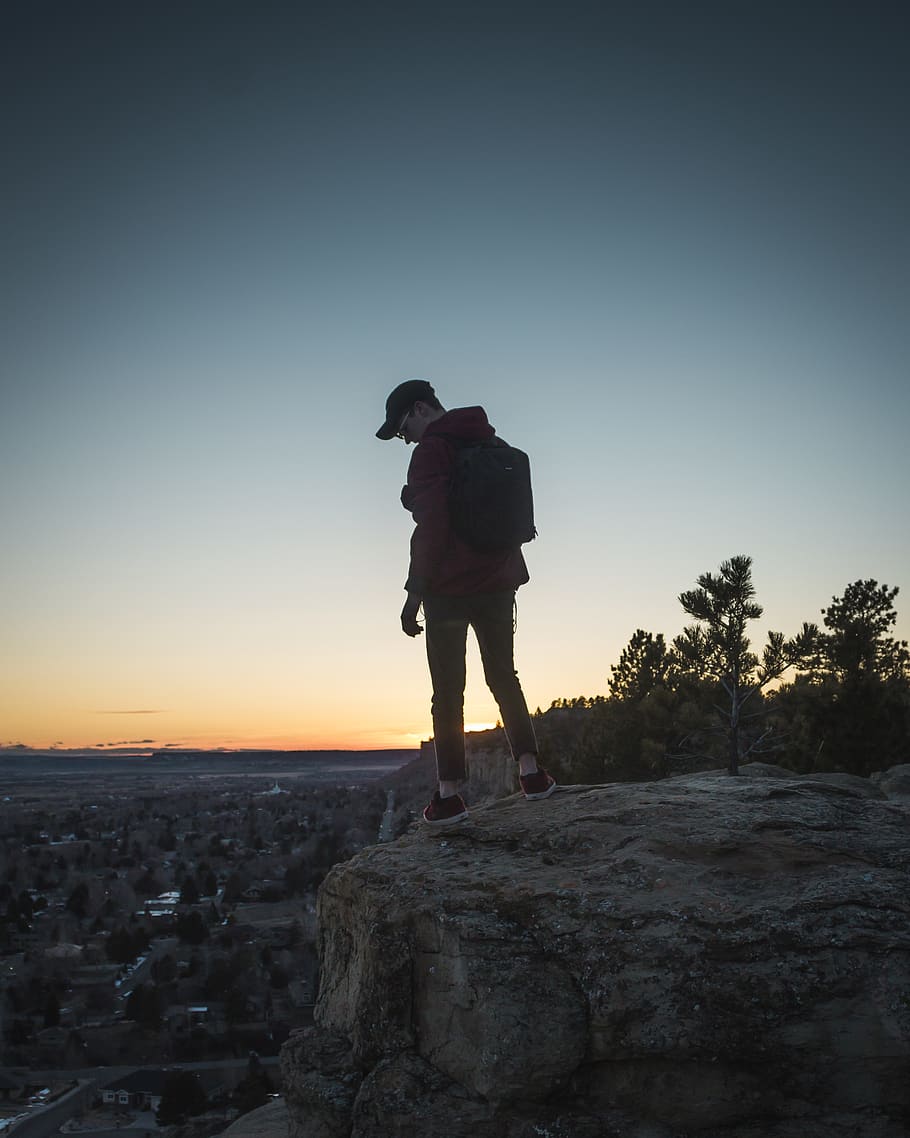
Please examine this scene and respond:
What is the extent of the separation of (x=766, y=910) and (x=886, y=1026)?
591 millimetres

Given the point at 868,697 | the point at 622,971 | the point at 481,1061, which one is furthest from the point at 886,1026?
the point at 868,697

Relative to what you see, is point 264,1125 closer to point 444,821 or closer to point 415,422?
point 444,821

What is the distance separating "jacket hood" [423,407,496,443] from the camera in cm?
507

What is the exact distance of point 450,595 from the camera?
Answer: 5020 millimetres

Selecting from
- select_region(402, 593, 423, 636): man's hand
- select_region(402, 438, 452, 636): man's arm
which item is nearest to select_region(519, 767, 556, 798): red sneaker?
select_region(402, 593, 423, 636): man's hand

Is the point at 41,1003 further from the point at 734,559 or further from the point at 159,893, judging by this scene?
the point at 734,559

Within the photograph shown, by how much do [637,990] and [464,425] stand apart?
327 cm

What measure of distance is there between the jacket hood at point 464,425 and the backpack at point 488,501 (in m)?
0.15

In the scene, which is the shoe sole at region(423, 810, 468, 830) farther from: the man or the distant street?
the distant street

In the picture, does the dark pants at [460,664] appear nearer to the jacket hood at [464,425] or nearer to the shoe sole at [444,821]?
the shoe sole at [444,821]

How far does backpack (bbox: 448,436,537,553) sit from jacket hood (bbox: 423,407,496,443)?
6.1 inches

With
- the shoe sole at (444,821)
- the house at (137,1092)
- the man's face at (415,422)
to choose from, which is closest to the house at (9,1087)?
the house at (137,1092)

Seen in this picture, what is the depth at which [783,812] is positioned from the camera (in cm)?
456

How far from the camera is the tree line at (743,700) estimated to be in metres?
18.0
